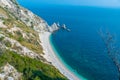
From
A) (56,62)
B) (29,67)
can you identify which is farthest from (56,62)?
(29,67)

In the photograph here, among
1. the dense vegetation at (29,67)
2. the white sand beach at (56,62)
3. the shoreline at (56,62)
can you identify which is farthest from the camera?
the white sand beach at (56,62)

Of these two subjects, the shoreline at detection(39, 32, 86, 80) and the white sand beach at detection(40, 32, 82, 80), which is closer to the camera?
the shoreline at detection(39, 32, 86, 80)

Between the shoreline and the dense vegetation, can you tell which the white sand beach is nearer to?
the shoreline

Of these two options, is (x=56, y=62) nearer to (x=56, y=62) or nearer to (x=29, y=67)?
(x=56, y=62)

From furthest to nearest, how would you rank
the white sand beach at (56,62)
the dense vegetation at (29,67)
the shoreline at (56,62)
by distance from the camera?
the white sand beach at (56,62), the shoreline at (56,62), the dense vegetation at (29,67)

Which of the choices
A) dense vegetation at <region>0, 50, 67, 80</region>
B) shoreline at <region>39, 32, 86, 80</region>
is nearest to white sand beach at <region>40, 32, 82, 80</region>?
shoreline at <region>39, 32, 86, 80</region>

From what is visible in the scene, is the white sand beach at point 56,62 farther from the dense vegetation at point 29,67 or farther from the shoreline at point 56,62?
the dense vegetation at point 29,67

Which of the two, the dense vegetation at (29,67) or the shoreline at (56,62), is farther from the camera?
the shoreline at (56,62)

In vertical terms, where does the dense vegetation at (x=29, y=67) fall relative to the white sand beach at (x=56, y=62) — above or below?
below

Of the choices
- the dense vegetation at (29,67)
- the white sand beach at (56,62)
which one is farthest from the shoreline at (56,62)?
the dense vegetation at (29,67)

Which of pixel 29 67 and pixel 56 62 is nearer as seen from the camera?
pixel 29 67
